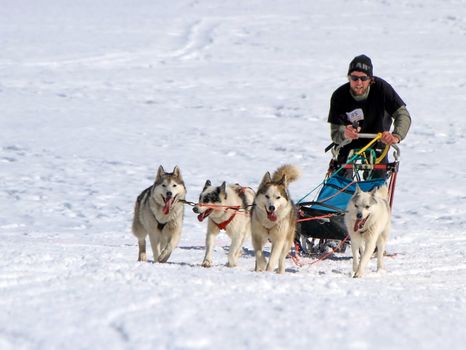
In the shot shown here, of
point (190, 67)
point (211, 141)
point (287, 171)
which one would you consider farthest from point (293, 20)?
point (287, 171)

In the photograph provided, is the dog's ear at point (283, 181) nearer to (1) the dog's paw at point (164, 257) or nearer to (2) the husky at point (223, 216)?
(2) the husky at point (223, 216)

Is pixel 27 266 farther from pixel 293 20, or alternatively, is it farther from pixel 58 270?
pixel 293 20

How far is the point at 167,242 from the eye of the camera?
5.36m

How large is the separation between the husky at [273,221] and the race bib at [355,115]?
94cm

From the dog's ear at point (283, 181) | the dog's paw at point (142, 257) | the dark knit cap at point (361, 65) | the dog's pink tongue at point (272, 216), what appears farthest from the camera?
the dark knit cap at point (361, 65)

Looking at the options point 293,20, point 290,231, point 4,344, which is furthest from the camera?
point 293,20

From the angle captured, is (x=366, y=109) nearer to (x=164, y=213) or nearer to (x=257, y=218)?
(x=257, y=218)

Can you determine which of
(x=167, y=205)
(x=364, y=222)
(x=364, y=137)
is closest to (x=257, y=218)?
(x=167, y=205)

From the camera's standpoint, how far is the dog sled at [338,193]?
18.7ft

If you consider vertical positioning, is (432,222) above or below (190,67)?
below

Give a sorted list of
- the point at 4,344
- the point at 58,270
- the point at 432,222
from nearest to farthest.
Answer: the point at 4,344 < the point at 58,270 < the point at 432,222

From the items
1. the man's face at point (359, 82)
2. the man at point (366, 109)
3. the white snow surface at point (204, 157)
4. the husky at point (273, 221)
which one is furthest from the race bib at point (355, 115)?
the white snow surface at point (204, 157)

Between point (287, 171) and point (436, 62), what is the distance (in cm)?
1594

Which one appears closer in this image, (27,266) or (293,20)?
(27,266)
